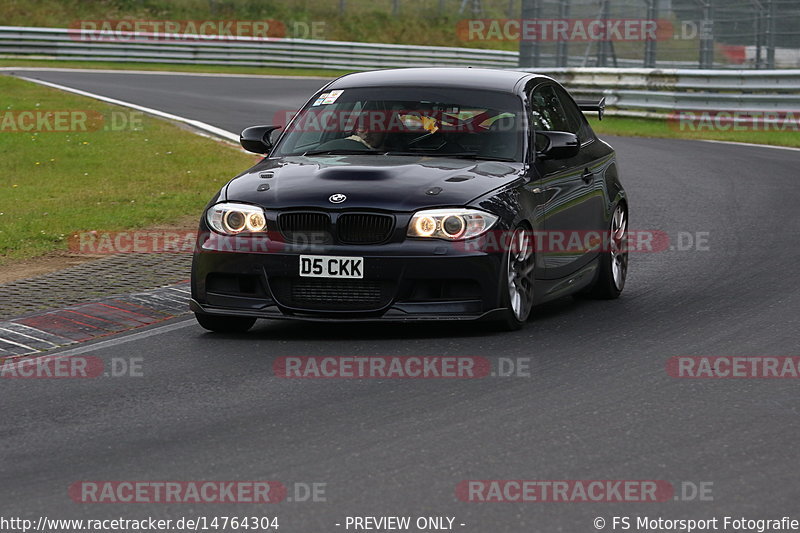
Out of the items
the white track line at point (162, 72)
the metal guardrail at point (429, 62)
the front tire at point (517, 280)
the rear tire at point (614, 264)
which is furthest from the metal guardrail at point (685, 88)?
the front tire at point (517, 280)

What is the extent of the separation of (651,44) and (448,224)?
67.7 feet

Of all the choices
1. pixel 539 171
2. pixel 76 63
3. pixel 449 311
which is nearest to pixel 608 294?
pixel 539 171

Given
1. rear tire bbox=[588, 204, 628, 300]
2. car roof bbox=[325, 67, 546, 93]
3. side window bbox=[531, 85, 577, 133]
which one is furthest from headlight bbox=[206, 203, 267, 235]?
rear tire bbox=[588, 204, 628, 300]

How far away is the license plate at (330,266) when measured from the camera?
822cm

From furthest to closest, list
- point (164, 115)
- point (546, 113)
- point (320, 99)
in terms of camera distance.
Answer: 1. point (164, 115)
2. point (546, 113)
3. point (320, 99)

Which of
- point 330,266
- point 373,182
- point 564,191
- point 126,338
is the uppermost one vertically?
point 373,182

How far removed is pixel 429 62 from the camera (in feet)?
154

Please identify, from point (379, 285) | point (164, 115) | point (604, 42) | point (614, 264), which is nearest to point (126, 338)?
point (379, 285)

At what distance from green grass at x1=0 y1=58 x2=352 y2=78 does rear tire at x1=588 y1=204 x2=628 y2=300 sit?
95.4 feet

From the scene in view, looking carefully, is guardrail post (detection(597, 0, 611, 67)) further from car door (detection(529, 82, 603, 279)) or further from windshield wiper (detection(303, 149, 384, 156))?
Result: windshield wiper (detection(303, 149, 384, 156))

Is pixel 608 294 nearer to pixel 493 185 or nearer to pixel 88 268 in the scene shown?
pixel 493 185

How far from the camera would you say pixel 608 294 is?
404 inches

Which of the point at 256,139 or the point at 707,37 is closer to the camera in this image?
the point at 256,139

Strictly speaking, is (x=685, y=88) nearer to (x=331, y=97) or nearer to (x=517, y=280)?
(x=331, y=97)
